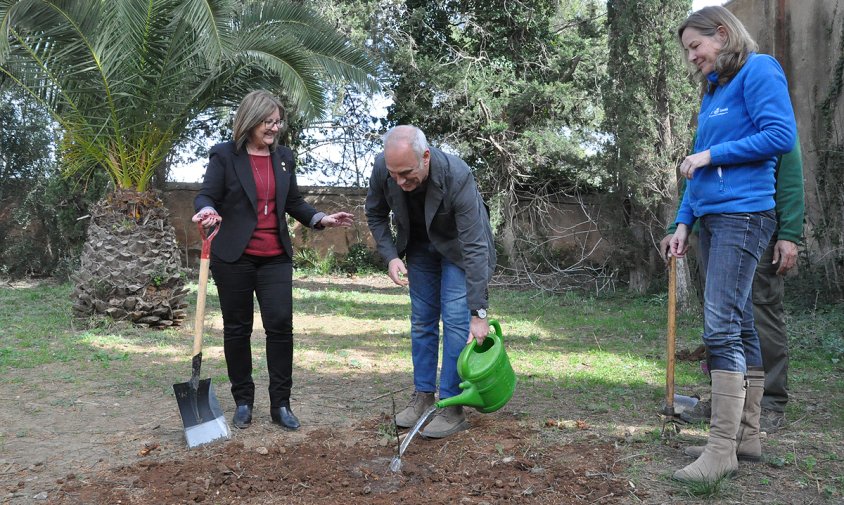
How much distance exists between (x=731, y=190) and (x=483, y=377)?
1.41 meters

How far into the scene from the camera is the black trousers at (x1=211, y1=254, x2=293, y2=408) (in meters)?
3.89

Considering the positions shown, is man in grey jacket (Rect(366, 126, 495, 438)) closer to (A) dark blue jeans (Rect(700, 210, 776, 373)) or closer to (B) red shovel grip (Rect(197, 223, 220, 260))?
(B) red shovel grip (Rect(197, 223, 220, 260))

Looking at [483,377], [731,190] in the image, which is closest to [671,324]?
[731,190]

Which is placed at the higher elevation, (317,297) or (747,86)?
(747,86)

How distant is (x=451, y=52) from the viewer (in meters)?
14.3

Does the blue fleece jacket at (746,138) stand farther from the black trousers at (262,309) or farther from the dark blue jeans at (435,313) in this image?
the black trousers at (262,309)

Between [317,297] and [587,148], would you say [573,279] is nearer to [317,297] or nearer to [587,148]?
[587,148]

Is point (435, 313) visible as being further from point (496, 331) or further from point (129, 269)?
point (129, 269)

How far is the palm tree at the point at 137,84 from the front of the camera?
23.3ft

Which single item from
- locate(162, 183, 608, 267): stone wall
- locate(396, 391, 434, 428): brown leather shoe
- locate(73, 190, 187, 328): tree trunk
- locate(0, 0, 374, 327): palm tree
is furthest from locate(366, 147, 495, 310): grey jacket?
locate(162, 183, 608, 267): stone wall

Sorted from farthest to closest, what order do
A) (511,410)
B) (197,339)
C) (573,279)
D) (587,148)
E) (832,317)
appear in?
(587,148) → (573,279) → (832,317) → (511,410) → (197,339)

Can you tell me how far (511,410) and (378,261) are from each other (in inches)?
433

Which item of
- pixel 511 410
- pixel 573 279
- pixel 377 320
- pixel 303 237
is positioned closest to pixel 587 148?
pixel 573 279

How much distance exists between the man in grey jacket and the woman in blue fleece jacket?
3.55 ft
